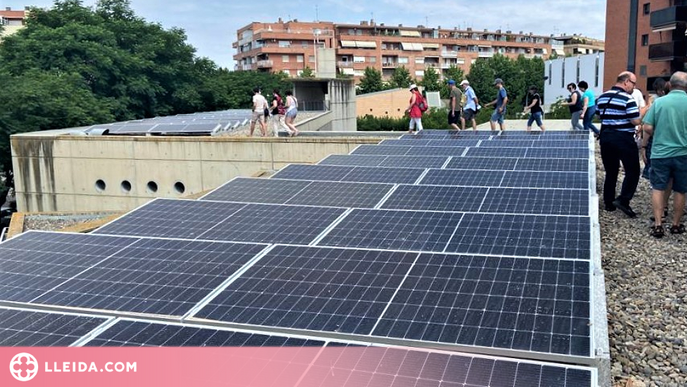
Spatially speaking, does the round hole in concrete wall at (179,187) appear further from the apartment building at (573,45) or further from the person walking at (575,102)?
the apartment building at (573,45)

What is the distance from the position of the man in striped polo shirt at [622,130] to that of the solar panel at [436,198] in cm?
237

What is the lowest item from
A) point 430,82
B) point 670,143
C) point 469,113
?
point 670,143

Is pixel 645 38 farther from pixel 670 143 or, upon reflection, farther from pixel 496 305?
pixel 496 305

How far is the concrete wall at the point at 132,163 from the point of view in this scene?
1984 cm

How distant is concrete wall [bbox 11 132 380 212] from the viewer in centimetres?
1984

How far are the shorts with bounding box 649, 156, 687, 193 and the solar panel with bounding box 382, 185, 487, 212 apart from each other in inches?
94.3

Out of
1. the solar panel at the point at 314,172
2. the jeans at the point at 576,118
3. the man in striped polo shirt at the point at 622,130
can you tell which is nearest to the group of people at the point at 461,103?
the jeans at the point at 576,118

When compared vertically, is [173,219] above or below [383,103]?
below

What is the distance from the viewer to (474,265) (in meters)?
5.34

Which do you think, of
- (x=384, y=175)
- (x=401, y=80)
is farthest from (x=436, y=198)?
(x=401, y=80)

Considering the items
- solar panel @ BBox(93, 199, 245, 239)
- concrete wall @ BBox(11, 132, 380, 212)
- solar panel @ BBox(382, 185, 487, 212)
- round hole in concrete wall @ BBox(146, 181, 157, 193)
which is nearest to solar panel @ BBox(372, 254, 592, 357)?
solar panel @ BBox(382, 185, 487, 212)

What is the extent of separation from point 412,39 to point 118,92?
8275cm

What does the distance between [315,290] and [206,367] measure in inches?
55.1

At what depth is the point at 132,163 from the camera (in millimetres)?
21172
